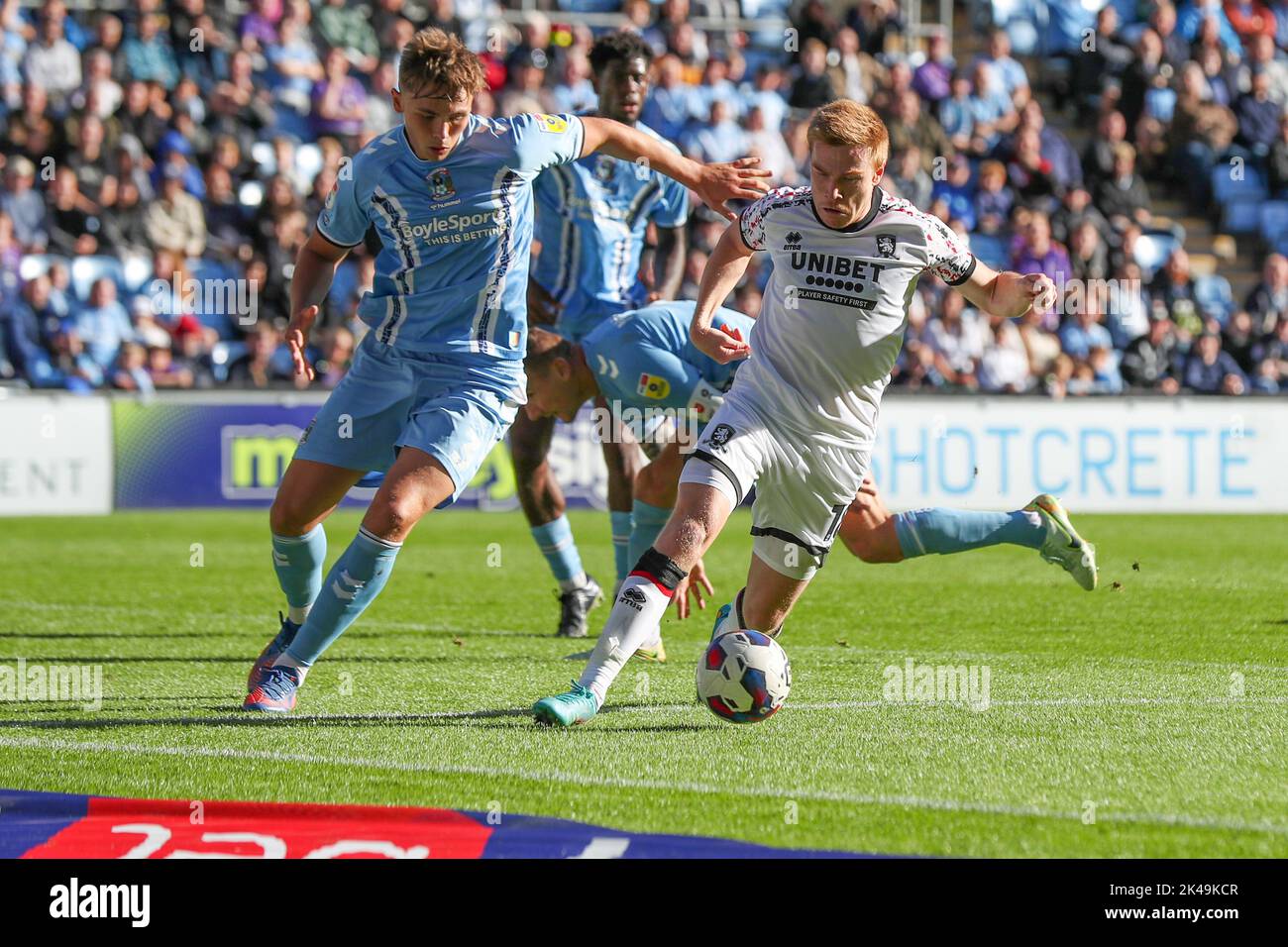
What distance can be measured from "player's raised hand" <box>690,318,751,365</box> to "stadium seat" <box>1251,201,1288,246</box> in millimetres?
18380

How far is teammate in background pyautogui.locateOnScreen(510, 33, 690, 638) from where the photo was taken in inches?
363

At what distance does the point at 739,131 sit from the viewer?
1994cm

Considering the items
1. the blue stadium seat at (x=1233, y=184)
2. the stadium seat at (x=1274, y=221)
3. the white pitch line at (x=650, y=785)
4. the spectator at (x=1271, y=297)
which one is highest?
the blue stadium seat at (x=1233, y=184)

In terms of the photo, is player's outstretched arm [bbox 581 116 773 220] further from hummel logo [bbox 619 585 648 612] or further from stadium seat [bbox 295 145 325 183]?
stadium seat [bbox 295 145 325 183]

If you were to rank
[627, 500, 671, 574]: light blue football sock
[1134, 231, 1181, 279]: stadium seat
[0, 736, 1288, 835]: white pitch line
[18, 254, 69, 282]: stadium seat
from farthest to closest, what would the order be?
[1134, 231, 1181, 279]: stadium seat < [18, 254, 69, 282]: stadium seat < [627, 500, 671, 574]: light blue football sock < [0, 736, 1288, 835]: white pitch line

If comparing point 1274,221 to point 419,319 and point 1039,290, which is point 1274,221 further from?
point 419,319

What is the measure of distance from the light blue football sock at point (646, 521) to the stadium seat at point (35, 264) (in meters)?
11.5

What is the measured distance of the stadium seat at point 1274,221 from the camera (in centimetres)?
2286

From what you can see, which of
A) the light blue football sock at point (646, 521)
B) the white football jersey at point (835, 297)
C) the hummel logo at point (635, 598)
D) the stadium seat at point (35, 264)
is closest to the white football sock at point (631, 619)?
the hummel logo at point (635, 598)

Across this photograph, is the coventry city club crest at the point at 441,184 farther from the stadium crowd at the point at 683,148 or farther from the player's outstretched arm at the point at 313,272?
the stadium crowd at the point at 683,148

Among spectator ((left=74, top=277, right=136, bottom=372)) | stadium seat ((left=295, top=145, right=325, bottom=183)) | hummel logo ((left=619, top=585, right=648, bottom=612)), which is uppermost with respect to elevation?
stadium seat ((left=295, top=145, right=325, bottom=183))

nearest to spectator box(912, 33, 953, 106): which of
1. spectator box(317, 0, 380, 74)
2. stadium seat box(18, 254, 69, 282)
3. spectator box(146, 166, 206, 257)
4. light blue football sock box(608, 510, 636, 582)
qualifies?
spectator box(317, 0, 380, 74)

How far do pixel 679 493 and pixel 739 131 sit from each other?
47.5ft

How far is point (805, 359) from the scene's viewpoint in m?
6.21
